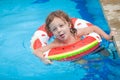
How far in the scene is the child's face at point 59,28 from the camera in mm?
A: 4422

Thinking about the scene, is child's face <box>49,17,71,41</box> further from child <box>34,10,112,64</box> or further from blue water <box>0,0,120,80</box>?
blue water <box>0,0,120,80</box>

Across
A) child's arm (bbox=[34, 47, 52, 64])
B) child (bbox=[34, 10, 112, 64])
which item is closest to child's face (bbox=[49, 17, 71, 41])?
child (bbox=[34, 10, 112, 64])

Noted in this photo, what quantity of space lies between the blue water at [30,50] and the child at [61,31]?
26 cm

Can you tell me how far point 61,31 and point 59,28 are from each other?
0.16 feet

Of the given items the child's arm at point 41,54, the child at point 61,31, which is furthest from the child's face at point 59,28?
the child's arm at point 41,54

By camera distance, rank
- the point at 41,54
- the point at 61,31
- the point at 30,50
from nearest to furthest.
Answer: the point at 61,31, the point at 41,54, the point at 30,50

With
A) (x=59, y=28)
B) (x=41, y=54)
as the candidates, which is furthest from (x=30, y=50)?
(x=59, y=28)

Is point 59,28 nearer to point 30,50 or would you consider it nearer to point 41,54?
point 41,54

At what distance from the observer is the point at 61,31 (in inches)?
174

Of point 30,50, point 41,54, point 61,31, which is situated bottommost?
point 41,54

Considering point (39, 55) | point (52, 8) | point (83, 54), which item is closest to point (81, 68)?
point (83, 54)

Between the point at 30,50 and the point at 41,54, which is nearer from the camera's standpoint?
the point at 41,54

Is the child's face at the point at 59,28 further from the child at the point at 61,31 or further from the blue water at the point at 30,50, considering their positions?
the blue water at the point at 30,50

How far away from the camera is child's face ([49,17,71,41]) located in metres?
4.42
